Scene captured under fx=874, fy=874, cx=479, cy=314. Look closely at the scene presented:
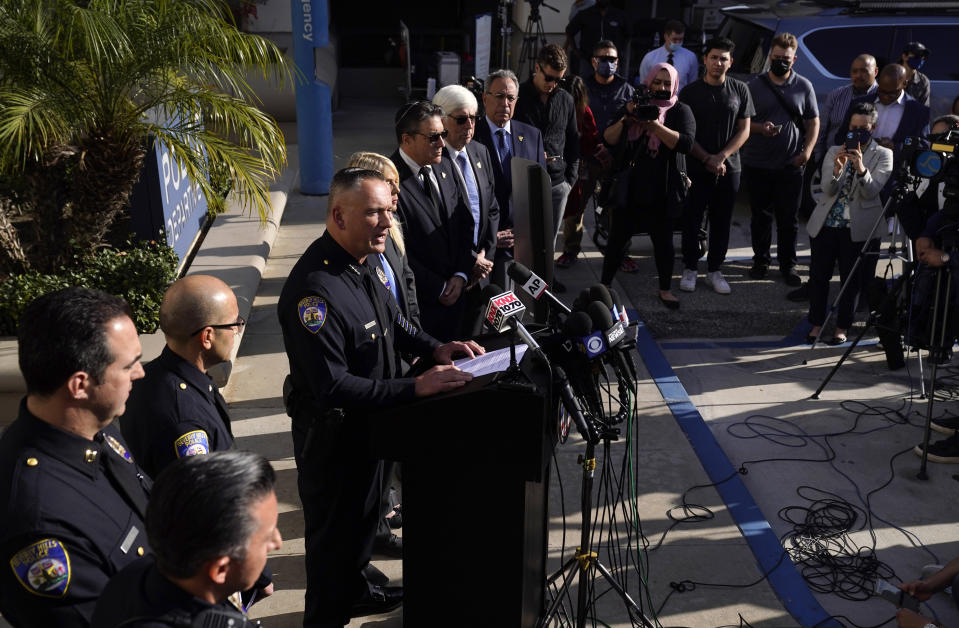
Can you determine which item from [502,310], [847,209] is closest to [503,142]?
[847,209]

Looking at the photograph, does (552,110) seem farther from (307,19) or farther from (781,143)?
(307,19)

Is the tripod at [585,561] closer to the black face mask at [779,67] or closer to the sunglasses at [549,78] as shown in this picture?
the sunglasses at [549,78]

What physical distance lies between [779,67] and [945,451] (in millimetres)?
3823

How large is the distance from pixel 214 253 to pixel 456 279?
11.6ft

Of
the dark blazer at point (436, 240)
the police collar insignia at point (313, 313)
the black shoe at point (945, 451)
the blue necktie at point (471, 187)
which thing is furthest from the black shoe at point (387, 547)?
the black shoe at point (945, 451)

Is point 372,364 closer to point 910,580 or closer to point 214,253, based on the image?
point 910,580

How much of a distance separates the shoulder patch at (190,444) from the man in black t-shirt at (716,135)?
5.56 metres

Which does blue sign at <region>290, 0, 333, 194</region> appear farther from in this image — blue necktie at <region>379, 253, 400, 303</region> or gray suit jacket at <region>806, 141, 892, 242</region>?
blue necktie at <region>379, 253, 400, 303</region>

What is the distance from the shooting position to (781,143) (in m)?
7.62

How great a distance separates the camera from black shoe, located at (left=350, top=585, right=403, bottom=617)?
12.3ft

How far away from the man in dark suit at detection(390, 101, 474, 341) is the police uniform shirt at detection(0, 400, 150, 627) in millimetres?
2724

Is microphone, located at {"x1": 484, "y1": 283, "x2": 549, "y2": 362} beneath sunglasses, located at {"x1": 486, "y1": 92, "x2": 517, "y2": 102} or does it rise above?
beneath

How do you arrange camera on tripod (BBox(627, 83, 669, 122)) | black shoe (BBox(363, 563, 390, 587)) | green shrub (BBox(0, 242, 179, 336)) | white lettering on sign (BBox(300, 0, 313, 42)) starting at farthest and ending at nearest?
white lettering on sign (BBox(300, 0, 313, 42))
camera on tripod (BBox(627, 83, 669, 122))
green shrub (BBox(0, 242, 179, 336))
black shoe (BBox(363, 563, 390, 587))

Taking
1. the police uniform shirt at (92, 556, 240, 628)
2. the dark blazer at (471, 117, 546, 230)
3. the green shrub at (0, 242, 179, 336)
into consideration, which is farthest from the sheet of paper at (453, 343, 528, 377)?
the green shrub at (0, 242, 179, 336)
